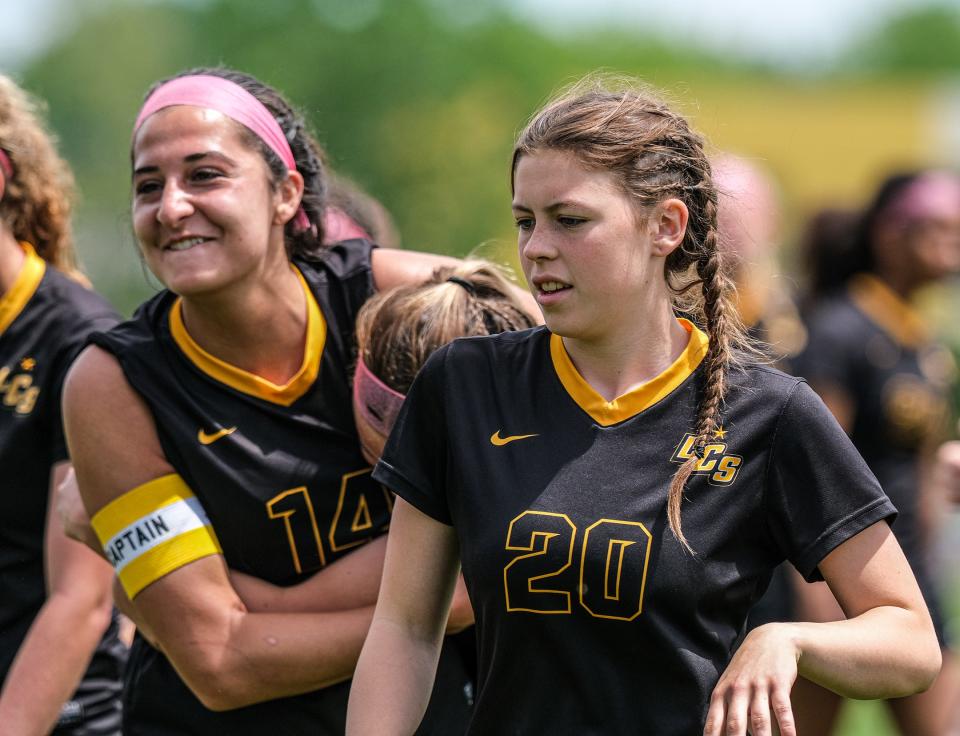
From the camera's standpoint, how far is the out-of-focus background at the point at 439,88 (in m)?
45.4

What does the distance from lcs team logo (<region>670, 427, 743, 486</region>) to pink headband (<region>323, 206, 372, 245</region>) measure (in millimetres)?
1372

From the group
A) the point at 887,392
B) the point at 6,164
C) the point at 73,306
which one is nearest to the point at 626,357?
the point at 73,306

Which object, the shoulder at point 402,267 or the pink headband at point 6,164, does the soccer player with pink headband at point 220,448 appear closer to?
the shoulder at point 402,267

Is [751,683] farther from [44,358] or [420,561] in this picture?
[44,358]

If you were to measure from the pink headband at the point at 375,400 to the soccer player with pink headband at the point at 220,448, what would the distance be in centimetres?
15

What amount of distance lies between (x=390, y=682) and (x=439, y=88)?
188ft

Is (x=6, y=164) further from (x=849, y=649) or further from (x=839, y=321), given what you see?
(x=839, y=321)

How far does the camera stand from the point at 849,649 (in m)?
2.60

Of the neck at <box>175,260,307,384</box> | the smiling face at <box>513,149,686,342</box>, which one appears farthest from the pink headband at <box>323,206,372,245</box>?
the smiling face at <box>513,149,686,342</box>

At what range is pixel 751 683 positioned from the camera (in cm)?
246

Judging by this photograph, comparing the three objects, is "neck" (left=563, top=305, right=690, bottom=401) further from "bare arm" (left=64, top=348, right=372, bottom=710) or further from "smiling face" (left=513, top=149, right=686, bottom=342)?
"bare arm" (left=64, top=348, right=372, bottom=710)

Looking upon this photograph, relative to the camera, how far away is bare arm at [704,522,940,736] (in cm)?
245

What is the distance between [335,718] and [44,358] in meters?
1.26

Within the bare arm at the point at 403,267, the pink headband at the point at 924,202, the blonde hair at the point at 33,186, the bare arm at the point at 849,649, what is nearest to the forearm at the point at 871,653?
the bare arm at the point at 849,649
